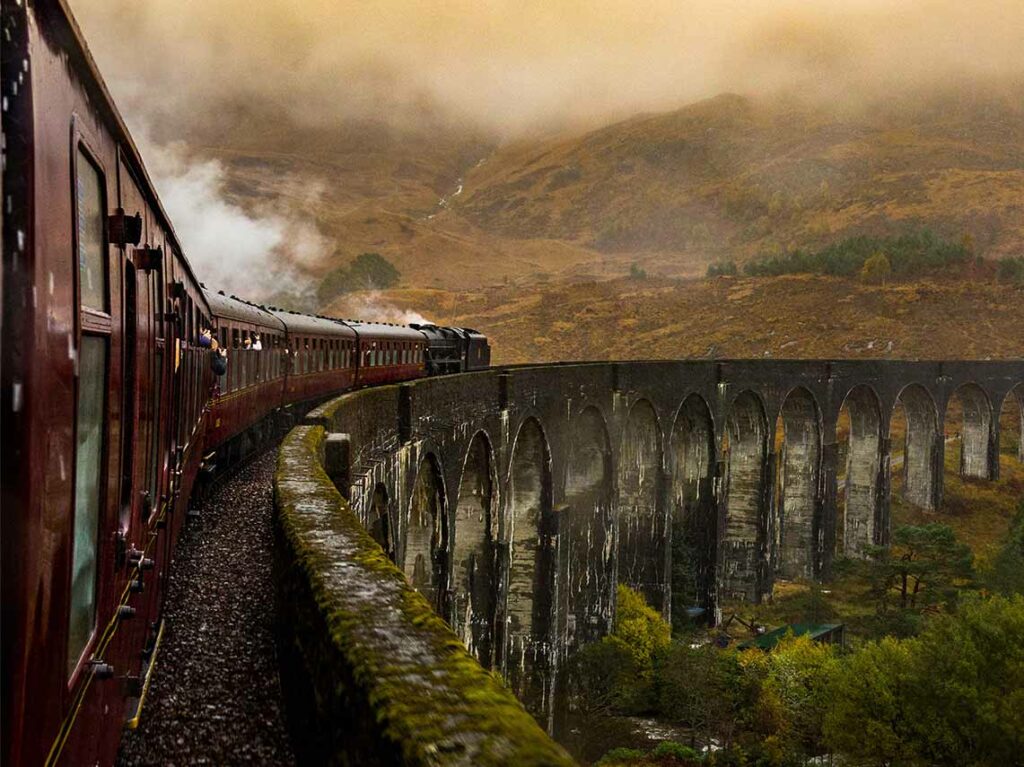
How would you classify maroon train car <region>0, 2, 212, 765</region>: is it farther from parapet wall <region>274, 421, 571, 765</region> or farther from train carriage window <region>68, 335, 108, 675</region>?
parapet wall <region>274, 421, 571, 765</region>

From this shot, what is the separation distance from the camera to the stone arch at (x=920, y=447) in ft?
131

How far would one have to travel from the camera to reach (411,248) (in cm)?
15150

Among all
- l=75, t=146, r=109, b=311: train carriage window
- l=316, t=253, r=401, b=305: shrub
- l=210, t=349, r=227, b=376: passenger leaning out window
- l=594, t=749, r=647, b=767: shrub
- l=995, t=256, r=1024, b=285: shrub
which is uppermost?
l=316, t=253, r=401, b=305: shrub

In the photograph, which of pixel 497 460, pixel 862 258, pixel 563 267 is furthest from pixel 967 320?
pixel 563 267

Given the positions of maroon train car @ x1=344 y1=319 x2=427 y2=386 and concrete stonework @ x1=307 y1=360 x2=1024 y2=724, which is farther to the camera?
maroon train car @ x1=344 y1=319 x2=427 y2=386

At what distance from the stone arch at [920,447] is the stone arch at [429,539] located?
32082 mm

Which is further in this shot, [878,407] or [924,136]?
[924,136]

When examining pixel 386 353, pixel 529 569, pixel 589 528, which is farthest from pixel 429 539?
pixel 589 528

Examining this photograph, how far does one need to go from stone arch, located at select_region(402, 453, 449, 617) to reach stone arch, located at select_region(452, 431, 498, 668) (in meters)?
2.39

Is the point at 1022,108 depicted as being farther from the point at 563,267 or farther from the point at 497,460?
the point at 497,460

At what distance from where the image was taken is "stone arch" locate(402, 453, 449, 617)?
13117mm

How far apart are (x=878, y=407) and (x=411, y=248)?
124 m

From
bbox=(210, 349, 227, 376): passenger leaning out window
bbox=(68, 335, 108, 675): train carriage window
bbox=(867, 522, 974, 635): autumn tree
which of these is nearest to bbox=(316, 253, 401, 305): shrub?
bbox=(867, 522, 974, 635): autumn tree

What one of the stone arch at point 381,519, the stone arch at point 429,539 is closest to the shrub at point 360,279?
the stone arch at point 429,539
